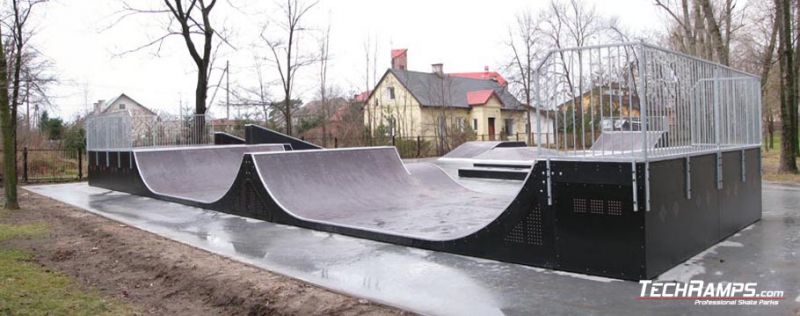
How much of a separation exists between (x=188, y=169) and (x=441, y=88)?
95.7 ft

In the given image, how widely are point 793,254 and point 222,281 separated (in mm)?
6055

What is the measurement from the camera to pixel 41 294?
529cm

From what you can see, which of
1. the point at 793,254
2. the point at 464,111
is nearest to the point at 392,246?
the point at 793,254

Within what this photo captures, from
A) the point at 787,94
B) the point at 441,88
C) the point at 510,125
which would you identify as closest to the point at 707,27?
the point at 787,94

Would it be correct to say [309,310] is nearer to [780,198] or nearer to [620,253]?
[620,253]

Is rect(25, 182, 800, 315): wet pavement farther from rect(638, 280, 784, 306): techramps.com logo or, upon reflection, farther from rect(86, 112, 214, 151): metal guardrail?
rect(86, 112, 214, 151): metal guardrail

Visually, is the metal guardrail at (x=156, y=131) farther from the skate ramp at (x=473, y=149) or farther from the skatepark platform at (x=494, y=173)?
the skatepark platform at (x=494, y=173)

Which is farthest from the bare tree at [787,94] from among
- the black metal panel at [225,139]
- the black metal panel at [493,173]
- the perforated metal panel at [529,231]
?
the black metal panel at [225,139]

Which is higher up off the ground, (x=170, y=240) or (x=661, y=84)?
(x=661, y=84)

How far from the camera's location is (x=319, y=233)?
8.27 metres

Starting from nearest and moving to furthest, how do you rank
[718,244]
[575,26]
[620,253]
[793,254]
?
[620,253], [793,254], [718,244], [575,26]

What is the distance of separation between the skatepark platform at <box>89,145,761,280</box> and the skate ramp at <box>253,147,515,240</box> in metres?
0.02

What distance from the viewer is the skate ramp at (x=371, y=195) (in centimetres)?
866

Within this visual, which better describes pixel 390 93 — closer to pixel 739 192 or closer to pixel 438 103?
pixel 438 103
